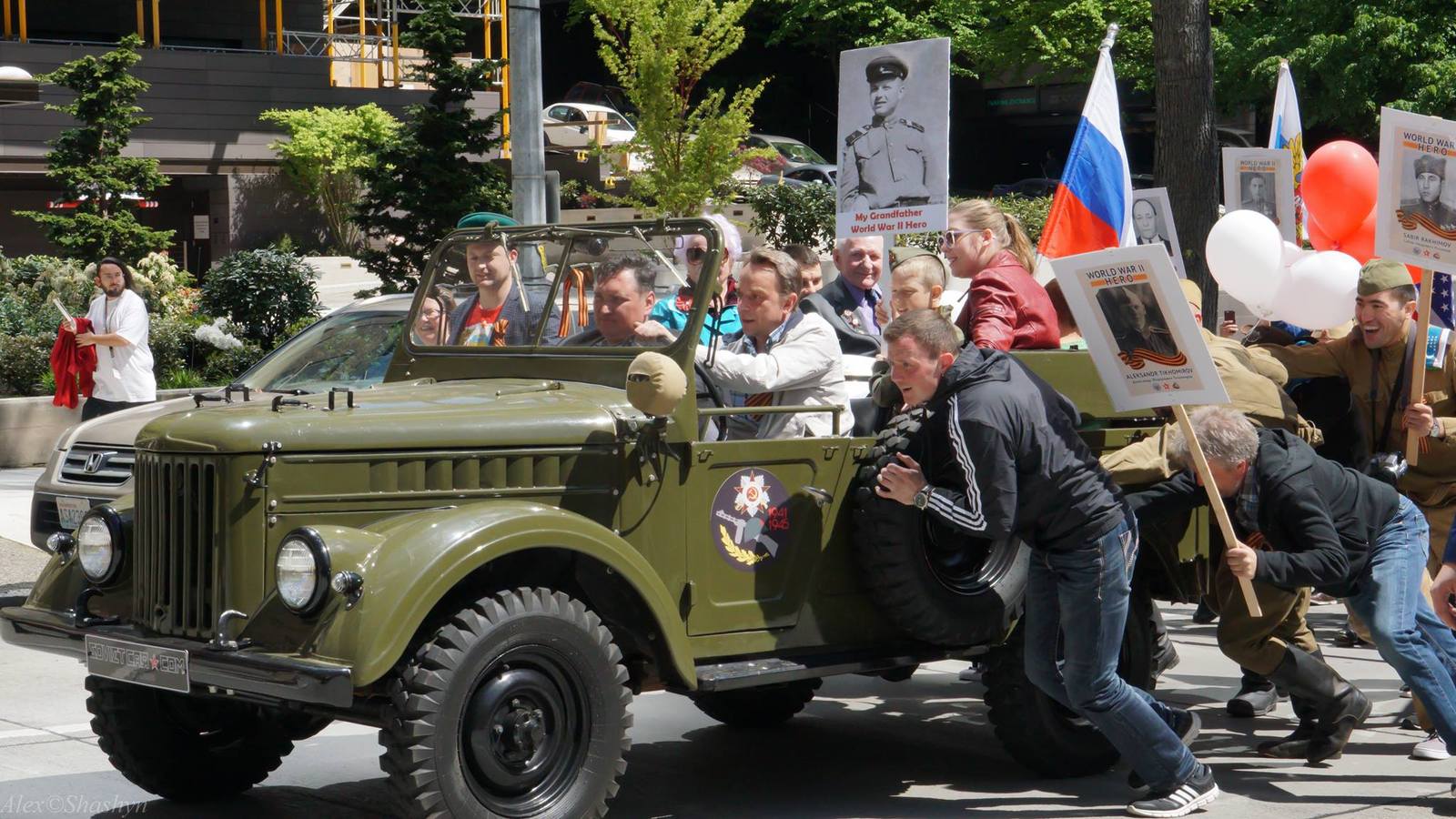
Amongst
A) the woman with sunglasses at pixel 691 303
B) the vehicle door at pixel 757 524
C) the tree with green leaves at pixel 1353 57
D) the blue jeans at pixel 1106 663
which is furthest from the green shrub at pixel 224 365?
the tree with green leaves at pixel 1353 57

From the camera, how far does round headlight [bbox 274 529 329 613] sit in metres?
4.63

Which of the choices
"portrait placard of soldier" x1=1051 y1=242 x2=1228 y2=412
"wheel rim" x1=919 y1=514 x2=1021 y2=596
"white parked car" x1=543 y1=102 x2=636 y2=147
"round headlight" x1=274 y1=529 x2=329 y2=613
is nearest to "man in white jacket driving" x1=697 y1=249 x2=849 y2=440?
"wheel rim" x1=919 y1=514 x2=1021 y2=596

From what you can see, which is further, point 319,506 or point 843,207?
point 843,207

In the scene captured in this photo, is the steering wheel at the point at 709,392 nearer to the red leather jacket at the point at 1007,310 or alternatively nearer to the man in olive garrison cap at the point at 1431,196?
the red leather jacket at the point at 1007,310

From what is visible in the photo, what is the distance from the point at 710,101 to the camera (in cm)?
2533

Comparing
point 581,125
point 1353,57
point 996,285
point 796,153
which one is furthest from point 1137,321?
point 796,153

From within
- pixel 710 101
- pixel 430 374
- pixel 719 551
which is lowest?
pixel 719 551

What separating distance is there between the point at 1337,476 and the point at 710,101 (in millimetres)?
Answer: 20216

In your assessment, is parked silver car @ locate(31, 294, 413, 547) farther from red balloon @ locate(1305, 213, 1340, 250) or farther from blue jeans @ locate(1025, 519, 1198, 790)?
red balloon @ locate(1305, 213, 1340, 250)

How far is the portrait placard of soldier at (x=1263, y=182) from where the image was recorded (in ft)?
30.8

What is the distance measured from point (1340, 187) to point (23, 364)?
41.5 ft

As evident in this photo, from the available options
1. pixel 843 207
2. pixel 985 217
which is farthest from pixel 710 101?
pixel 985 217

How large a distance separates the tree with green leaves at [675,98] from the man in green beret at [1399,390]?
17400 millimetres

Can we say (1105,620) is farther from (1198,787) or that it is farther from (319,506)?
(319,506)
